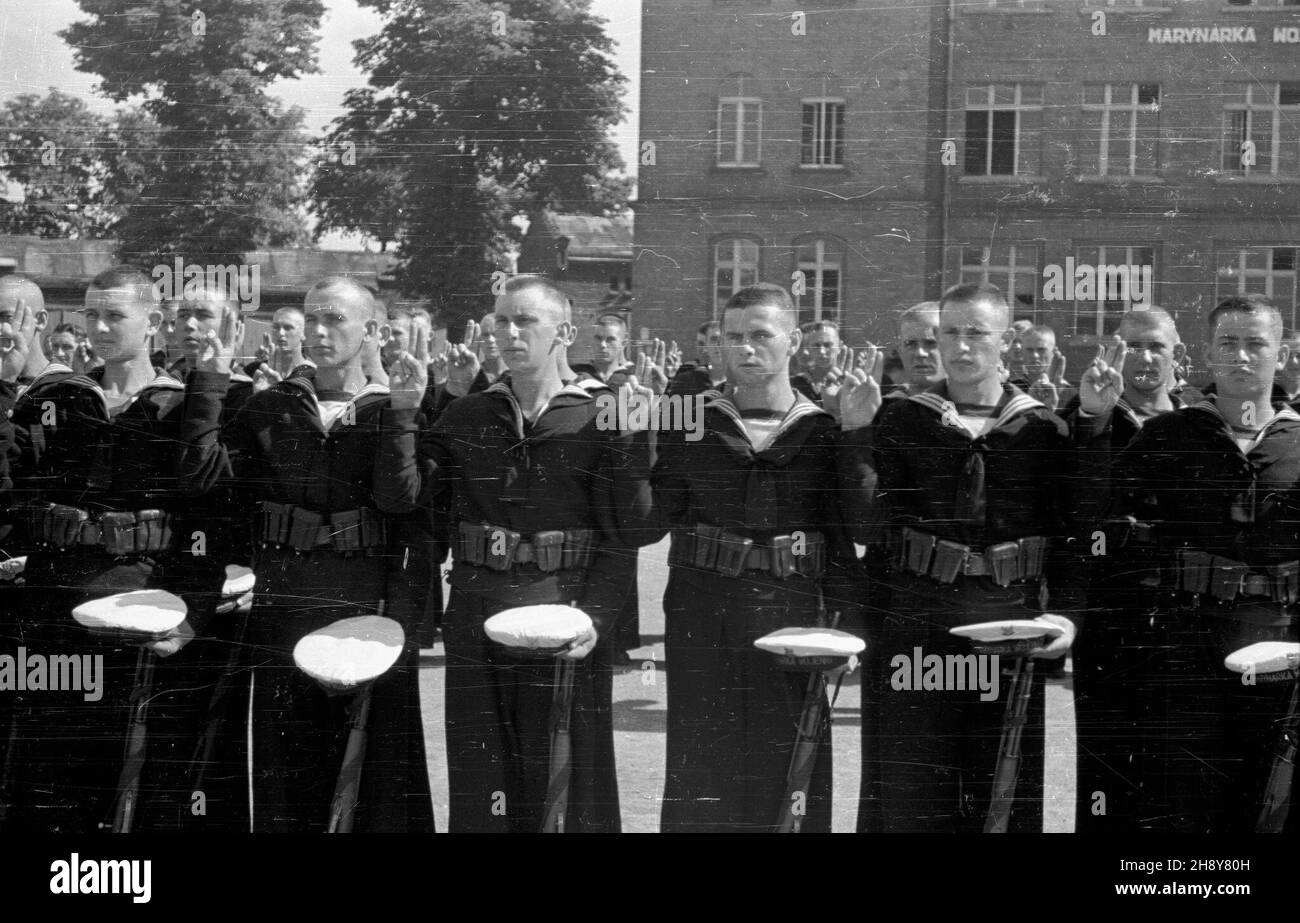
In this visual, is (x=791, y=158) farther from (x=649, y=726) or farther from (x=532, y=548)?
(x=649, y=726)

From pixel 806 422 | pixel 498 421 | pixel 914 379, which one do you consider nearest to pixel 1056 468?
pixel 914 379

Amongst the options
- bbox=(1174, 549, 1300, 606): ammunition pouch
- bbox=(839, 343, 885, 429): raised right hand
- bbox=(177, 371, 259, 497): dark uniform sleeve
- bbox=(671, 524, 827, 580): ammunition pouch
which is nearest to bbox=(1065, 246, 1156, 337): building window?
bbox=(839, 343, 885, 429): raised right hand

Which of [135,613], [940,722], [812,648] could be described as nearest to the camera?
[812,648]

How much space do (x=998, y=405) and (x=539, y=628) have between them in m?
1.22

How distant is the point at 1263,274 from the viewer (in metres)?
3.04

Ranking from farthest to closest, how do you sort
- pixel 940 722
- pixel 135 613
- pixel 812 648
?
1. pixel 940 722
2. pixel 135 613
3. pixel 812 648

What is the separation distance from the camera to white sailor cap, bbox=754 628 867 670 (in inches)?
112

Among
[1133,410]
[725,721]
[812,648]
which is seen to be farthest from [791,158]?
[725,721]

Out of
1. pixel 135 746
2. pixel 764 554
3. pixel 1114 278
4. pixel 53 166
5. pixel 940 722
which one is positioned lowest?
pixel 135 746

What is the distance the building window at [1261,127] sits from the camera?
3.02m

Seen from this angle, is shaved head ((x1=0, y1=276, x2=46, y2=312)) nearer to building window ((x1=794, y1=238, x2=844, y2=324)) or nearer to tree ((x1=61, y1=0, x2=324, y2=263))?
tree ((x1=61, y1=0, x2=324, y2=263))

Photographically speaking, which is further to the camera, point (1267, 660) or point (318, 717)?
point (318, 717)

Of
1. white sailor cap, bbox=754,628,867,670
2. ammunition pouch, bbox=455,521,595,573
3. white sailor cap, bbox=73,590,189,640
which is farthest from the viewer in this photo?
ammunition pouch, bbox=455,521,595,573

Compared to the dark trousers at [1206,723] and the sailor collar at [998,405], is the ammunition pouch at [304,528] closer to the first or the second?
the sailor collar at [998,405]
